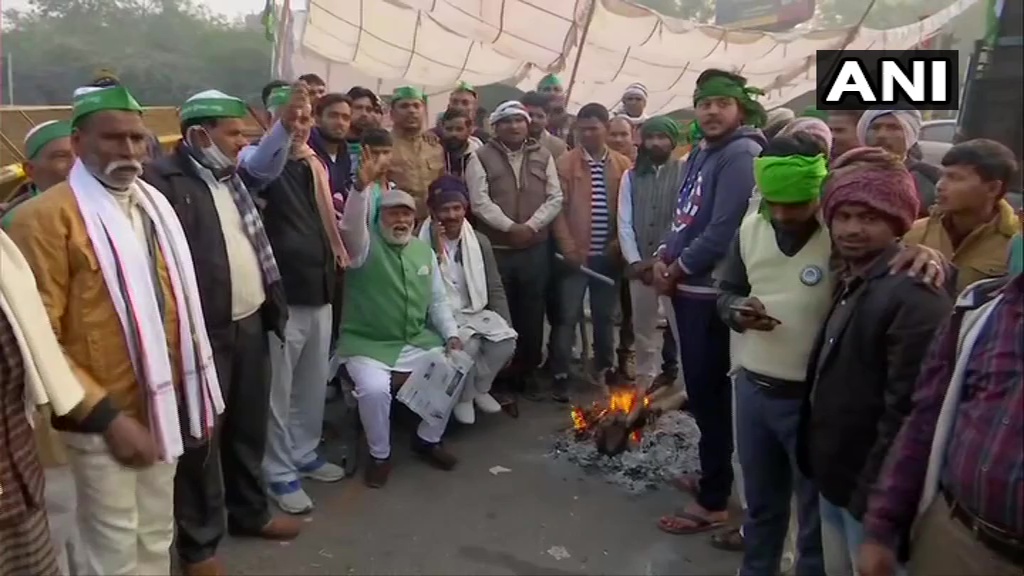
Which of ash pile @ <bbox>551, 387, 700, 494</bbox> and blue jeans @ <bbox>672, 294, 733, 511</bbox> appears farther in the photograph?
ash pile @ <bbox>551, 387, 700, 494</bbox>

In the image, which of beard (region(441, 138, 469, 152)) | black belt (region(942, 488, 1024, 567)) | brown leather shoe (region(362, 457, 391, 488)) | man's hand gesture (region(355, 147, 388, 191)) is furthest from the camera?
beard (region(441, 138, 469, 152))

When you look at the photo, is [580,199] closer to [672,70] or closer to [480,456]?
[480,456]

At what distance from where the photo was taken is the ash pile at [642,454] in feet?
15.3

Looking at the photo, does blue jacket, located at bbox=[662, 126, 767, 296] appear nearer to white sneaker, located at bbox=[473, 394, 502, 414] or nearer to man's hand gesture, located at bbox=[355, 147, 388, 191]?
man's hand gesture, located at bbox=[355, 147, 388, 191]

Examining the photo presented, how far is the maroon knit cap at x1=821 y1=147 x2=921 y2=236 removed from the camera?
2352 mm

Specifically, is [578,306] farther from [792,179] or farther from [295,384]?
[792,179]

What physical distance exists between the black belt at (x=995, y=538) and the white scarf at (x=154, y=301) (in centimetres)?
235

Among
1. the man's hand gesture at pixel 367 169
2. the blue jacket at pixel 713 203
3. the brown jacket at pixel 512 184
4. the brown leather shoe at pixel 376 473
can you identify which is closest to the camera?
the blue jacket at pixel 713 203

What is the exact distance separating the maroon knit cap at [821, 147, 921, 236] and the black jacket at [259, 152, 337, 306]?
260 cm

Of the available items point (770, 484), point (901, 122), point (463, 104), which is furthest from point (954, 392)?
point (463, 104)

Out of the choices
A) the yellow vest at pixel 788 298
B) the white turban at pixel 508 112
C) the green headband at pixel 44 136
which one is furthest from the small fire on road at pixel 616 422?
the green headband at pixel 44 136

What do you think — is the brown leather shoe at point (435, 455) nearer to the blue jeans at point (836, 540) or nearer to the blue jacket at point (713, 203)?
the blue jacket at point (713, 203)

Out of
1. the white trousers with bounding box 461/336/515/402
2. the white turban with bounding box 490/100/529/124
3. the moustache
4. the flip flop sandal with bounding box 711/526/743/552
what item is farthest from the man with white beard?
the moustache

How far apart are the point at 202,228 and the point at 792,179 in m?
2.27
